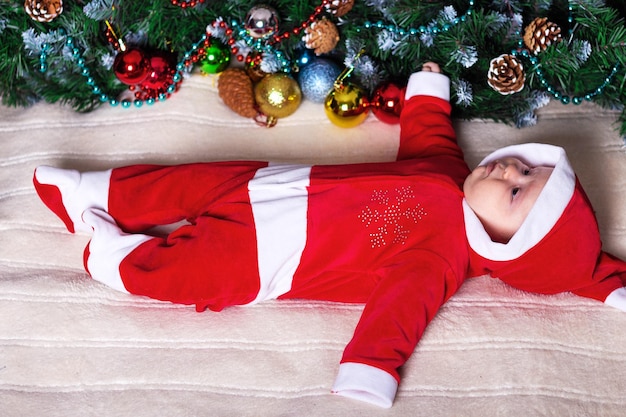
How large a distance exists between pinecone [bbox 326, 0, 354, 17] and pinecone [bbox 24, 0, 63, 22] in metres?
0.55

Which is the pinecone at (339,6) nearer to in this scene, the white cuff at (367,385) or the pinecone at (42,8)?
the pinecone at (42,8)

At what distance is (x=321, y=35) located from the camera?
4.78 ft

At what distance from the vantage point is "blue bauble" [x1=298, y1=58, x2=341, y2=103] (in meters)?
1.53

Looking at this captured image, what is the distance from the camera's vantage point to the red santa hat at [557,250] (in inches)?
48.4

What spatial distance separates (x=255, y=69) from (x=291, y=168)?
309mm

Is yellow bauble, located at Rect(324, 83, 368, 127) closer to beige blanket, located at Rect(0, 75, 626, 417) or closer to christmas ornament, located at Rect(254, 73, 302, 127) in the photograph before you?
christmas ornament, located at Rect(254, 73, 302, 127)

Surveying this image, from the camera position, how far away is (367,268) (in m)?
1.29

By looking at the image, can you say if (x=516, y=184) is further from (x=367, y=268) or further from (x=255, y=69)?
(x=255, y=69)

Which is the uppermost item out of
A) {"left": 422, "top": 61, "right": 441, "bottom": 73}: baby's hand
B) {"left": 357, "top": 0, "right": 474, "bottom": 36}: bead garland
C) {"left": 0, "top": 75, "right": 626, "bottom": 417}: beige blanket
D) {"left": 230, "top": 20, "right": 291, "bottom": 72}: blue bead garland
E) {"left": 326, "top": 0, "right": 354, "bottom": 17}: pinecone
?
{"left": 326, "top": 0, "right": 354, "bottom": 17}: pinecone

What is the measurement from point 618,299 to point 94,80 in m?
1.18

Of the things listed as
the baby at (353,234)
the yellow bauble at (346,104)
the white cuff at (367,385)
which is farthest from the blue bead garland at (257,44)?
the white cuff at (367,385)

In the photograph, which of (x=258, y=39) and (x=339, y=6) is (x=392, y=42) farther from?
(x=258, y=39)

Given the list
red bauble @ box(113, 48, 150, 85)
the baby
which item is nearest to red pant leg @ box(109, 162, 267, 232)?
the baby

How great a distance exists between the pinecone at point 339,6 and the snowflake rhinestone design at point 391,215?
40cm
